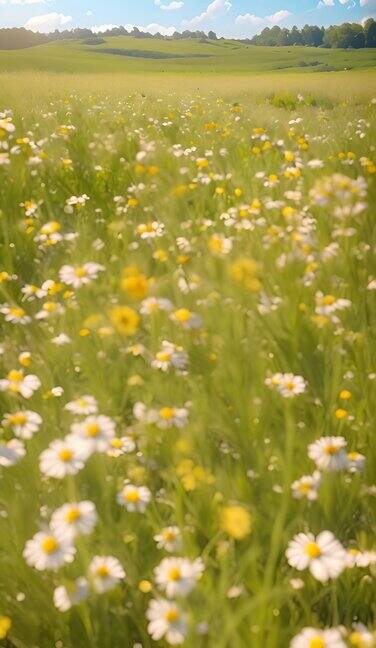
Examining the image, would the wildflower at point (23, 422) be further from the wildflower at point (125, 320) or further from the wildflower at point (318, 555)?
the wildflower at point (318, 555)

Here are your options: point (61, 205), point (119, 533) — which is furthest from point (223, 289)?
point (61, 205)

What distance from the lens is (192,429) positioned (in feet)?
5.08

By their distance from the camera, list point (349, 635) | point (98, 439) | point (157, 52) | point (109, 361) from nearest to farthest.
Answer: point (349, 635), point (98, 439), point (109, 361), point (157, 52)

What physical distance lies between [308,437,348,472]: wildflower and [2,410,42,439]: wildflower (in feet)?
2.56

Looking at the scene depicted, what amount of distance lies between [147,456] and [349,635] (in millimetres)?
724

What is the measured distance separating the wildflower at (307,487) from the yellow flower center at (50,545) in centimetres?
58

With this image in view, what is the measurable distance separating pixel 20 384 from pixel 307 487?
39.2 inches

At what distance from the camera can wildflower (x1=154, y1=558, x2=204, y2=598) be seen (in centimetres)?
117

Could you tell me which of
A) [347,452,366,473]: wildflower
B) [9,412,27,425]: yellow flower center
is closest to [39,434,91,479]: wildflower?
[9,412,27,425]: yellow flower center

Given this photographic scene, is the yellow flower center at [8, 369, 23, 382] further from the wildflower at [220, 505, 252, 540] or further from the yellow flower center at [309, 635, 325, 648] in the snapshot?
the yellow flower center at [309, 635, 325, 648]

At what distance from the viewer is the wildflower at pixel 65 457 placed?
142 centimetres

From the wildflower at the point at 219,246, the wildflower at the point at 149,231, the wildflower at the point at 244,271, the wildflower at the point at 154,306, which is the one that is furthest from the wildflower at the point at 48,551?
the wildflower at the point at 149,231

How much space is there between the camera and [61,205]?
3.78 m

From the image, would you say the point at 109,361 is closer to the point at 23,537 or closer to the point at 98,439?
the point at 98,439
